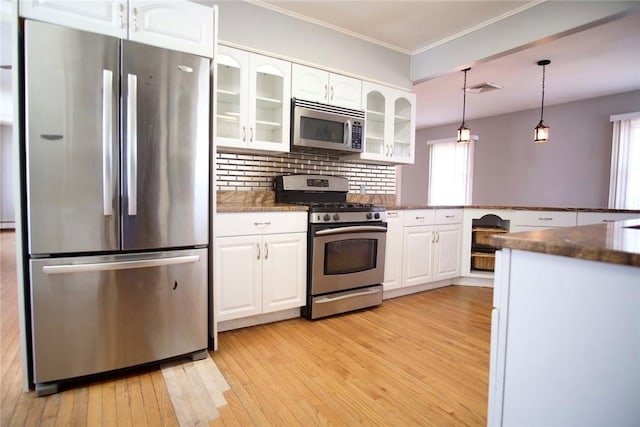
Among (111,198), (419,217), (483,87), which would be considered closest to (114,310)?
(111,198)

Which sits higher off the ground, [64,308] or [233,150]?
[233,150]

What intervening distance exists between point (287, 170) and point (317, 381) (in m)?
1.91

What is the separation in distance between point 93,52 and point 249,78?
3.81 feet

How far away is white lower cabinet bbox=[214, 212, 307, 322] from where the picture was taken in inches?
91.2

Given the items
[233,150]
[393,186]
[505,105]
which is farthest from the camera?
[505,105]

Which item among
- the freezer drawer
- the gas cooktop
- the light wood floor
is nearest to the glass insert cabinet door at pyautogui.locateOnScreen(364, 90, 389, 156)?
the gas cooktop

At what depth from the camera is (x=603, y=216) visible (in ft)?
10.6

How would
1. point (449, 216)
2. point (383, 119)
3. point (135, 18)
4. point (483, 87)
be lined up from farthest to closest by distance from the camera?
point (483, 87)
point (449, 216)
point (383, 119)
point (135, 18)

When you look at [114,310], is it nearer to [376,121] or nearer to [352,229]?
[352,229]

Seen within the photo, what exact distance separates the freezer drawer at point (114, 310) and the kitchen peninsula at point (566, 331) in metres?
1.59

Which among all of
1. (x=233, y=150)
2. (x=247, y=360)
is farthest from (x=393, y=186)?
(x=247, y=360)

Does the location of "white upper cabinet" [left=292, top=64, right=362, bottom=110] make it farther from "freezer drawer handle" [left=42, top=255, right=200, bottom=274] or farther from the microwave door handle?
"freezer drawer handle" [left=42, top=255, right=200, bottom=274]

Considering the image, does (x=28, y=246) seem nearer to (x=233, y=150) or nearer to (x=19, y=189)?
(x=19, y=189)

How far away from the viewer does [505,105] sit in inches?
214
